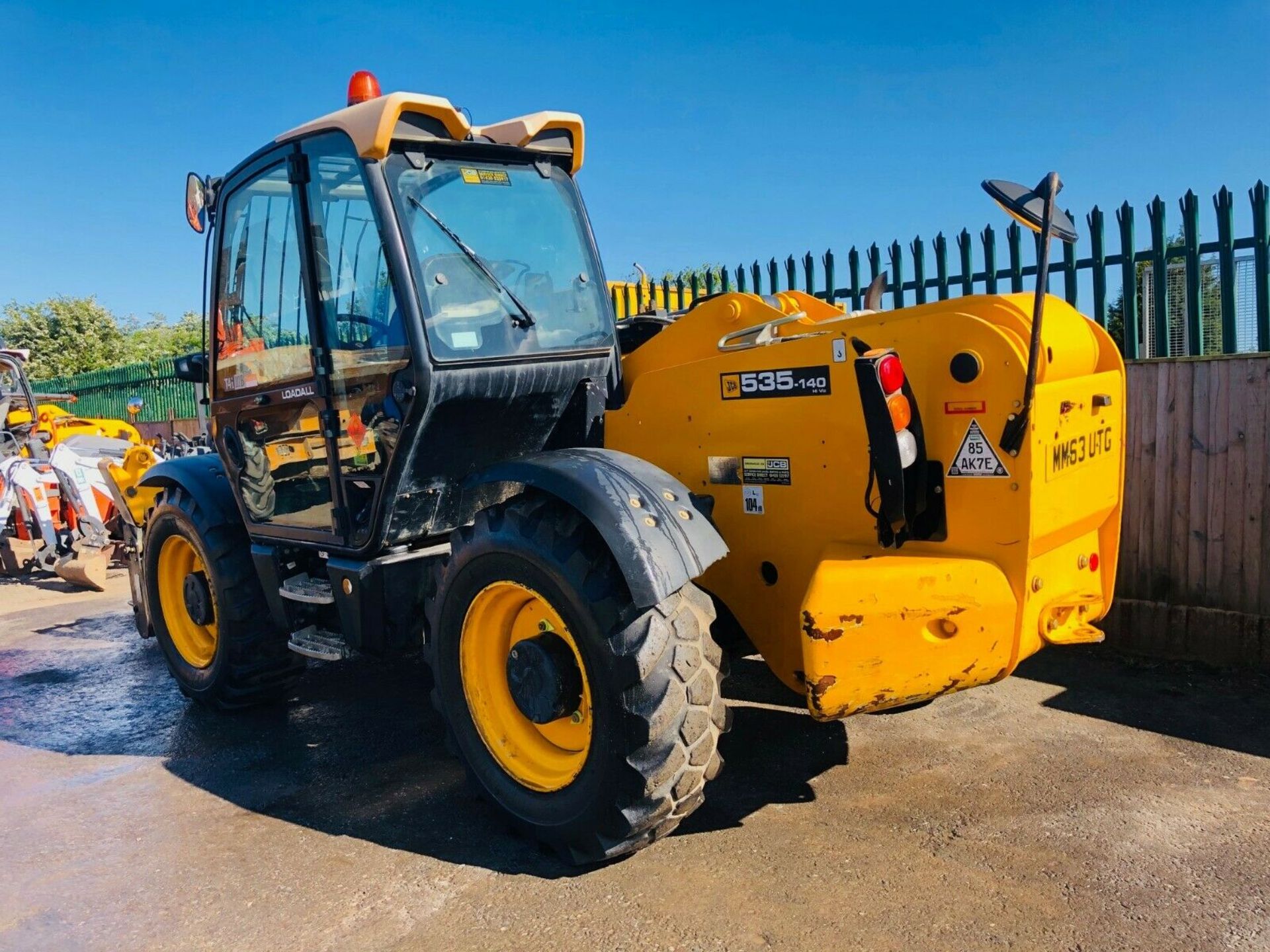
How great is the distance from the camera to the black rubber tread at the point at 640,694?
2.85 metres

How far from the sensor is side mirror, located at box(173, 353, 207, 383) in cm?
485

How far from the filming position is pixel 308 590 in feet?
14.0

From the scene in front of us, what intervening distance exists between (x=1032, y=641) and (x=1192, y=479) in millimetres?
2845

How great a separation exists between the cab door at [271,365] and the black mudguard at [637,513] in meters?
1.26

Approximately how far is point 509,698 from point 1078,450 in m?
2.12

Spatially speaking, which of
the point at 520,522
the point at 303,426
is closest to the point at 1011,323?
the point at 520,522

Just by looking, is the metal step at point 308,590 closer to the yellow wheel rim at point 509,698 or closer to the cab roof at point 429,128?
the yellow wheel rim at point 509,698

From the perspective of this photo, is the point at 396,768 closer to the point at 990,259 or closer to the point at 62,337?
the point at 990,259

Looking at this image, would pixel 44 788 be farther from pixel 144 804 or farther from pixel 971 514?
pixel 971 514

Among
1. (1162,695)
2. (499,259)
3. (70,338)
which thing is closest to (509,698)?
(499,259)

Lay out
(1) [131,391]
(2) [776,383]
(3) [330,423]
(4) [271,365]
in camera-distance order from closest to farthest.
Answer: (2) [776,383] < (3) [330,423] < (4) [271,365] < (1) [131,391]

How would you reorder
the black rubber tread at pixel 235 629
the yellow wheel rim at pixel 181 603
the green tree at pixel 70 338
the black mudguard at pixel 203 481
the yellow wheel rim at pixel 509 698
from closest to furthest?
the yellow wheel rim at pixel 509 698 → the black rubber tread at pixel 235 629 → the black mudguard at pixel 203 481 → the yellow wheel rim at pixel 181 603 → the green tree at pixel 70 338

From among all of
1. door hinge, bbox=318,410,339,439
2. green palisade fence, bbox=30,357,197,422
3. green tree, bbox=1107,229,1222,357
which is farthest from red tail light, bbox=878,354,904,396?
green palisade fence, bbox=30,357,197,422

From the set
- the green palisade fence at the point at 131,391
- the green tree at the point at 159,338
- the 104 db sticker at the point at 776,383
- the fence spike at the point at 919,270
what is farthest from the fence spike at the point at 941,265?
the green tree at the point at 159,338
